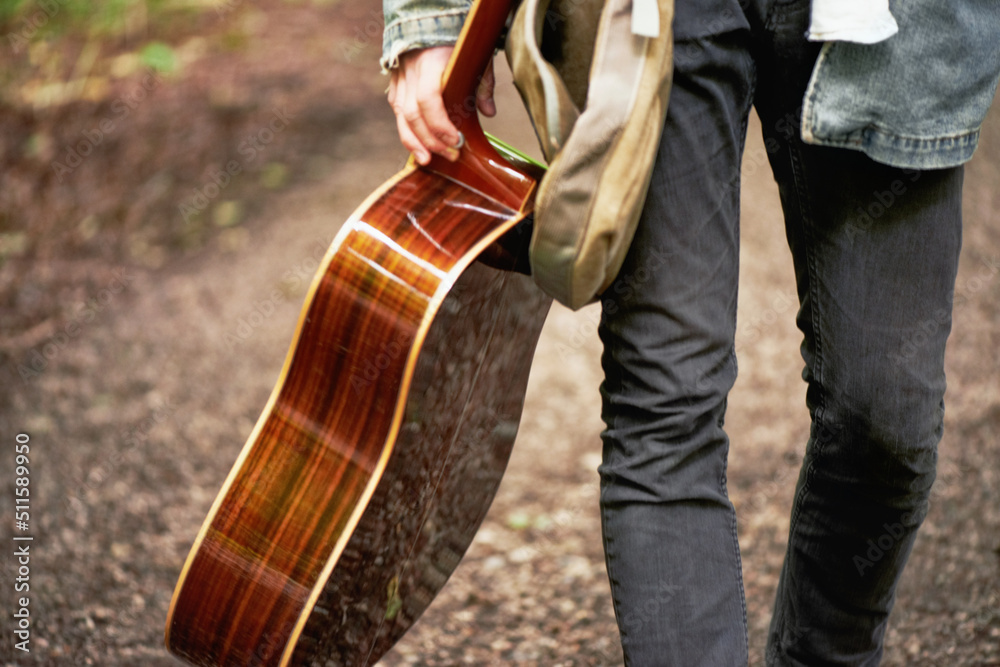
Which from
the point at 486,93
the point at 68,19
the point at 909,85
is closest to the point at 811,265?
the point at 909,85

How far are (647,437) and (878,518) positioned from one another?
46 centimetres

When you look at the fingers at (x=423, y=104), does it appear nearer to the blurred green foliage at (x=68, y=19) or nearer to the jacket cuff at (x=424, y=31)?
the jacket cuff at (x=424, y=31)

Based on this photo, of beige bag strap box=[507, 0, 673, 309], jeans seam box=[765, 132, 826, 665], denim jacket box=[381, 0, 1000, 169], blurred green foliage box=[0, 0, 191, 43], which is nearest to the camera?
beige bag strap box=[507, 0, 673, 309]

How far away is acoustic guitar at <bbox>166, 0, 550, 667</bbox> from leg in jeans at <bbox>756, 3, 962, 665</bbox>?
404mm

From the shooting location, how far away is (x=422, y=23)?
4.24 ft

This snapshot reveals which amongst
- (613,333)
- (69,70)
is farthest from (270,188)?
(613,333)

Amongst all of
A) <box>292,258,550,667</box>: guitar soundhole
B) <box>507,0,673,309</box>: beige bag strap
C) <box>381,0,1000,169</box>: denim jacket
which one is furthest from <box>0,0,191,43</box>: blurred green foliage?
<box>381,0,1000,169</box>: denim jacket

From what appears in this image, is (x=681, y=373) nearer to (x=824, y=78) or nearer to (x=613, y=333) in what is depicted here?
(x=613, y=333)

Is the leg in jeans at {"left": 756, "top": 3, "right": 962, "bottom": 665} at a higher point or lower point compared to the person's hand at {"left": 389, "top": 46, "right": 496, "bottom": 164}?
lower

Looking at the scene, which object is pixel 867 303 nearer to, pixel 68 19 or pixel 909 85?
pixel 909 85

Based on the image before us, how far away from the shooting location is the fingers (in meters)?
1.31

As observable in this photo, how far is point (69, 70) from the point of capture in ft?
16.4

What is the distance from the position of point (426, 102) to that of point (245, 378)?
2.31 meters

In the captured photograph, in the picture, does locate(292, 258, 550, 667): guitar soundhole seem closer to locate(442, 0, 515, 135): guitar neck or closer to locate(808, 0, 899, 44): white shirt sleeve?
locate(442, 0, 515, 135): guitar neck
